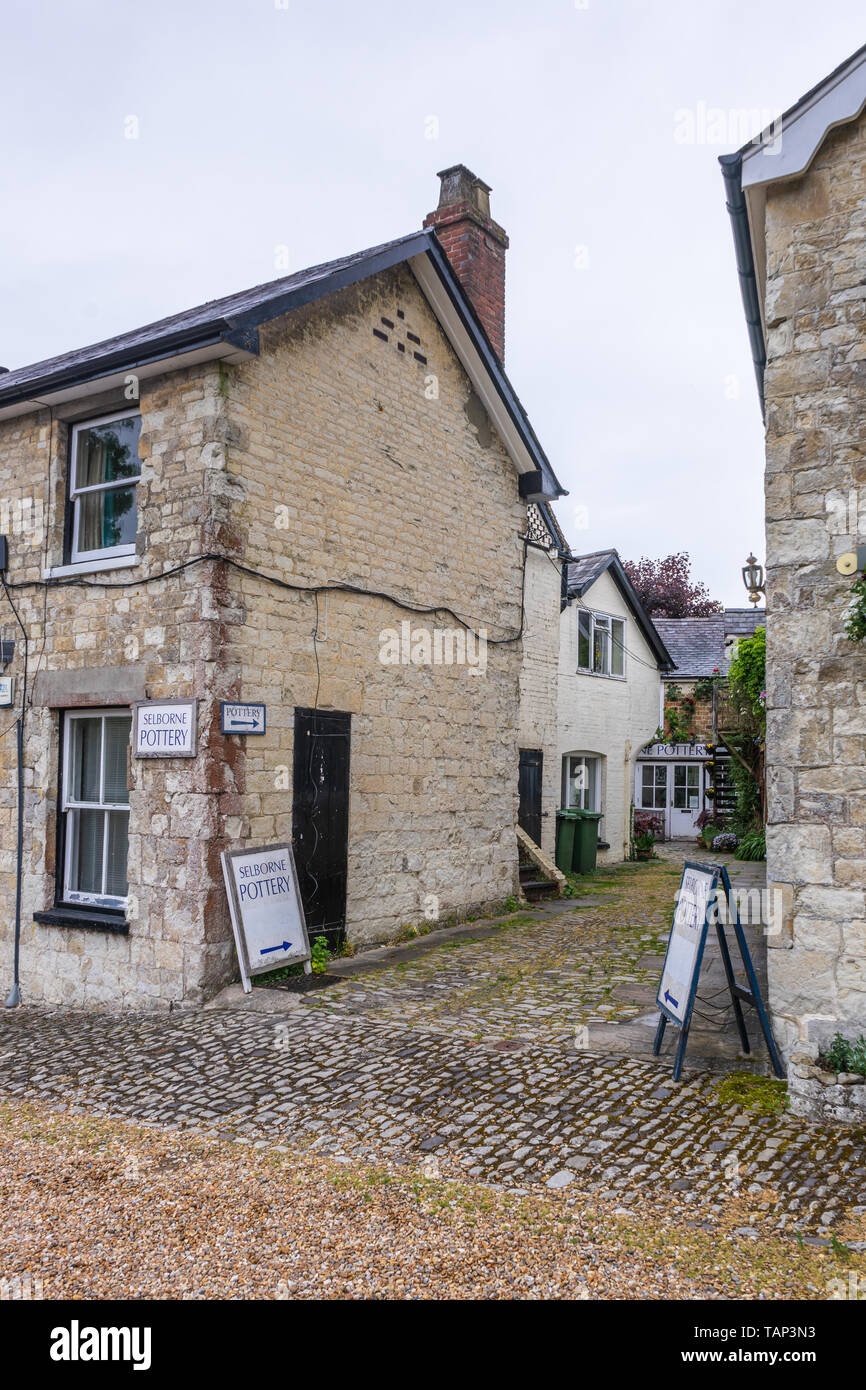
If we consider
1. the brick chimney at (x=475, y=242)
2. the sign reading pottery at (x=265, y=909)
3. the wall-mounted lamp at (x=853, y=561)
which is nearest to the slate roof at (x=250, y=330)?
the brick chimney at (x=475, y=242)

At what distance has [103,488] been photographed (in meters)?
9.11

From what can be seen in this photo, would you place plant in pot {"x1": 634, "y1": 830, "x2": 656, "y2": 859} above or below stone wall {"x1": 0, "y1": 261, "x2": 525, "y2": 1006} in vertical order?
below

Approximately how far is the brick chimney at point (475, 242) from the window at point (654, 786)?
15.8 meters

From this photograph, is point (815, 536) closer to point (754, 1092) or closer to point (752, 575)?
point (754, 1092)

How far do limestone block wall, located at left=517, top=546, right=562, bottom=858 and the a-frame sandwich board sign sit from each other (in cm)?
1037

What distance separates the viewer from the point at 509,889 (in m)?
12.6

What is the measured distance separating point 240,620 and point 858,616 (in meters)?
5.04

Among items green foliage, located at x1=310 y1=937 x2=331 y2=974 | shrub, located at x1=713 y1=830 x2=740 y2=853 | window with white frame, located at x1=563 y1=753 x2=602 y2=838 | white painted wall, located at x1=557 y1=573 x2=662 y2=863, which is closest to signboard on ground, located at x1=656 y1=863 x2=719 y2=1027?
green foliage, located at x1=310 y1=937 x2=331 y2=974

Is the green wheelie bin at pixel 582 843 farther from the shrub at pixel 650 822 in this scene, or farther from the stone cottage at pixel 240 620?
the shrub at pixel 650 822

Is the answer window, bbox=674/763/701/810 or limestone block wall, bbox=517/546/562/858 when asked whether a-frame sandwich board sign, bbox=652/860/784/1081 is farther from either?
window, bbox=674/763/701/810

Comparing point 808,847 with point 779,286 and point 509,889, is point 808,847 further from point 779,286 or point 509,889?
point 509,889

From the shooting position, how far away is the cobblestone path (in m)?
4.45
